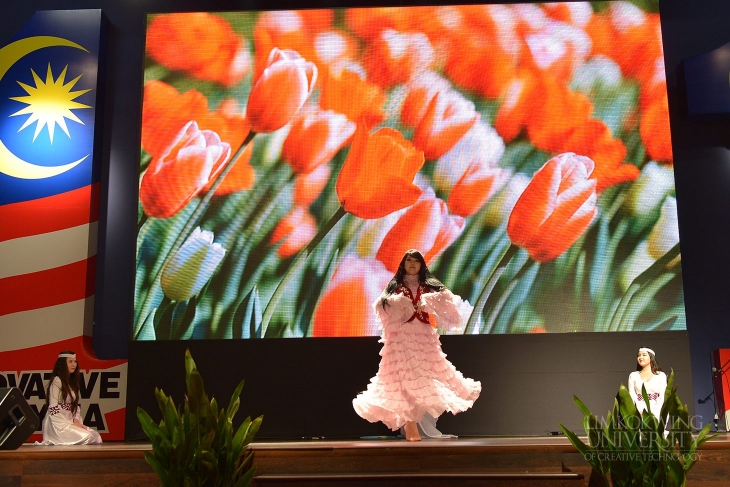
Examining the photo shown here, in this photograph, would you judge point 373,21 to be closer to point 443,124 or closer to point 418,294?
point 443,124

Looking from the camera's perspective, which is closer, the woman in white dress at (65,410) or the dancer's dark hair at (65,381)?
the woman in white dress at (65,410)

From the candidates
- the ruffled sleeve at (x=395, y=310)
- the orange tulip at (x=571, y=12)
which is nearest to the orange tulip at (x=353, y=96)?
the orange tulip at (x=571, y=12)

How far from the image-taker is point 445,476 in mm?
4320

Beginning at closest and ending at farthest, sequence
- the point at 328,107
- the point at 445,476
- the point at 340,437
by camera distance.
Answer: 1. the point at 445,476
2. the point at 340,437
3. the point at 328,107

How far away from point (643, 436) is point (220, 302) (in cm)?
577

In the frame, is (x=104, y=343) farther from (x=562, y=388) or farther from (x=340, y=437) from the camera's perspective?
(x=562, y=388)

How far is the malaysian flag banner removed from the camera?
875 cm

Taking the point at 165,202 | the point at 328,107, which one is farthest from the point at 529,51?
the point at 165,202

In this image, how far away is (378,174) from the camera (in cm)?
862

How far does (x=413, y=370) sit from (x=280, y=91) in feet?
12.5

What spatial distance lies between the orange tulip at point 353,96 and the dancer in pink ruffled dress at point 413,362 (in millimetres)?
2449

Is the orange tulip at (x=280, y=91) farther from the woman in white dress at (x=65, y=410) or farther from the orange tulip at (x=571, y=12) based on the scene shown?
the woman in white dress at (x=65, y=410)

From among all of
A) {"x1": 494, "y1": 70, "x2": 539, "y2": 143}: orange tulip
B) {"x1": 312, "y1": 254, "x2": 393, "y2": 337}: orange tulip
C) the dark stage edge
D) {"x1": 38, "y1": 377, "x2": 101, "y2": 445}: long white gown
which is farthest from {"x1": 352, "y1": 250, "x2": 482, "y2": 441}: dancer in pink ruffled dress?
{"x1": 38, "y1": 377, "x2": 101, "y2": 445}: long white gown

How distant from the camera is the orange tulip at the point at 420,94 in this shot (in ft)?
28.6
